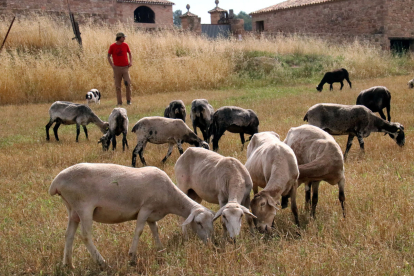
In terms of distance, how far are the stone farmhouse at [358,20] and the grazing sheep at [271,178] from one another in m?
27.8

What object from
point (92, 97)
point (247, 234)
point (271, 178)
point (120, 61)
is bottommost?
point (247, 234)

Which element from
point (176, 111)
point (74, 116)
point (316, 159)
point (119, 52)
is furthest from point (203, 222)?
point (119, 52)

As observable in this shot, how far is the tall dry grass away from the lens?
18703mm

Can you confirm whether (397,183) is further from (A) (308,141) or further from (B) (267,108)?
(B) (267,108)

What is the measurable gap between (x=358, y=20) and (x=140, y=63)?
1893 centimetres

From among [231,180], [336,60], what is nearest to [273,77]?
[336,60]

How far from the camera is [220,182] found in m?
5.13

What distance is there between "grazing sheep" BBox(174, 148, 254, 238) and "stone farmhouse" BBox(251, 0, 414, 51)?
28.3 m

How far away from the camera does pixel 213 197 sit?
17.5 ft

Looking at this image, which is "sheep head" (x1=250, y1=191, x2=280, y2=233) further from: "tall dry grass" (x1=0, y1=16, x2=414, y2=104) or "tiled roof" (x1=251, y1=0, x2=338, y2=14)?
"tiled roof" (x1=251, y1=0, x2=338, y2=14)

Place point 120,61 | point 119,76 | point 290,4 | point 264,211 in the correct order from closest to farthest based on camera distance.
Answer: point 264,211 < point 120,61 < point 119,76 < point 290,4

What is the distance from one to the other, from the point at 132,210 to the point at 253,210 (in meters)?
1.26

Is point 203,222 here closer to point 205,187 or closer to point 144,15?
point 205,187

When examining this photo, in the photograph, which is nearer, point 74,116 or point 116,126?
point 116,126
